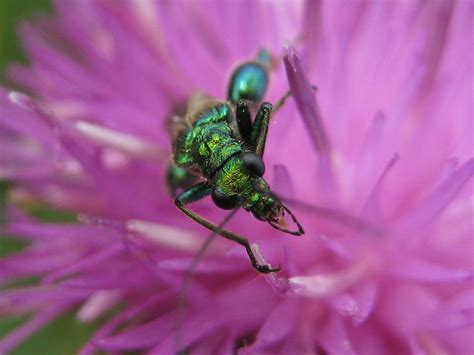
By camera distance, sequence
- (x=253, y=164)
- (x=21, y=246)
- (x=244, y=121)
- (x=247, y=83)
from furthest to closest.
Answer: (x=21, y=246)
(x=247, y=83)
(x=244, y=121)
(x=253, y=164)

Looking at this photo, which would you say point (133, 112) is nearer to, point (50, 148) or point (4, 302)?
point (50, 148)

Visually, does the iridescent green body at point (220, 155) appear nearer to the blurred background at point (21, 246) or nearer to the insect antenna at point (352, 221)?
the insect antenna at point (352, 221)

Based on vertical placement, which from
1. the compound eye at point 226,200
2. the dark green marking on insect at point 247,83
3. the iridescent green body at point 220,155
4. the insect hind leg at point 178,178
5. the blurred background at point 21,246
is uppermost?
the blurred background at point 21,246

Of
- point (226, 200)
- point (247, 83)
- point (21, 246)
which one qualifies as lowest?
point (226, 200)

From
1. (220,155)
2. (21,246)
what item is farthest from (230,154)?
(21,246)

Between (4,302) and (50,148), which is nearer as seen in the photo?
(4,302)

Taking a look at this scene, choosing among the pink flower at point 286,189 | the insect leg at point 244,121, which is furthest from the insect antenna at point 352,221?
the insect leg at point 244,121

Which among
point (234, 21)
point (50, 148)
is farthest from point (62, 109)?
point (234, 21)

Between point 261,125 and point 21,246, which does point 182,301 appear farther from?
point 21,246
